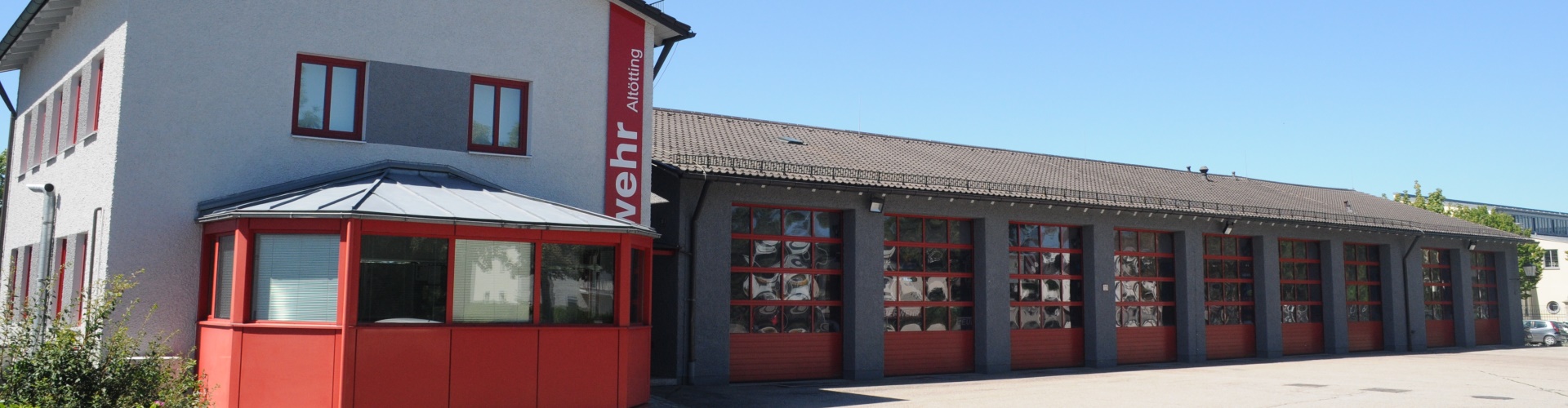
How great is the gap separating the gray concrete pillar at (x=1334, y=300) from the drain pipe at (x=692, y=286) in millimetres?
18019

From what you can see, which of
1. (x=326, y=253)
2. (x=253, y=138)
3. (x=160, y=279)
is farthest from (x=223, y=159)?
(x=326, y=253)

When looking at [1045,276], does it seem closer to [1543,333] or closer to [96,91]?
[96,91]

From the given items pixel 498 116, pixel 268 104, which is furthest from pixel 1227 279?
pixel 268 104

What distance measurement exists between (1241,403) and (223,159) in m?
12.7

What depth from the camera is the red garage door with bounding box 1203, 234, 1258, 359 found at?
25.1m

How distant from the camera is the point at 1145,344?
23.6 metres

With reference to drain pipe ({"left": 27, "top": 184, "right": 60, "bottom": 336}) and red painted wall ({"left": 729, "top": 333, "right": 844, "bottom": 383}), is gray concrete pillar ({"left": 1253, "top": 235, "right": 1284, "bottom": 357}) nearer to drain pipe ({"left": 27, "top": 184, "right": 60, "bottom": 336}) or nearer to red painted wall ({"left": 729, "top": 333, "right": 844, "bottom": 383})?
red painted wall ({"left": 729, "top": 333, "right": 844, "bottom": 383})

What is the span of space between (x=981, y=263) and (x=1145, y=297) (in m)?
5.27

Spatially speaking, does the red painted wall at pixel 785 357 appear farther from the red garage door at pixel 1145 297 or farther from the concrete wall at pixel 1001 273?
the red garage door at pixel 1145 297

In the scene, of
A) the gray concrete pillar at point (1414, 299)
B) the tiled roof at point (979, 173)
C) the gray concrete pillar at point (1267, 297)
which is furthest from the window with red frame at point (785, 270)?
the gray concrete pillar at point (1414, 299)

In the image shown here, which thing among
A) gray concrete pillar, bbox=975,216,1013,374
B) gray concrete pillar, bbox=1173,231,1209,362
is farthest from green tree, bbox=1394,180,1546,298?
gray concrete pillar, bbox=975,216,1013,374

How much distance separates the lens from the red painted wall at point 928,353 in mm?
19406

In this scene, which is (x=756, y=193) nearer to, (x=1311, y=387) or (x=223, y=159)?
(x=223, y=159)

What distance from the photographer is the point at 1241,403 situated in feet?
49.0
